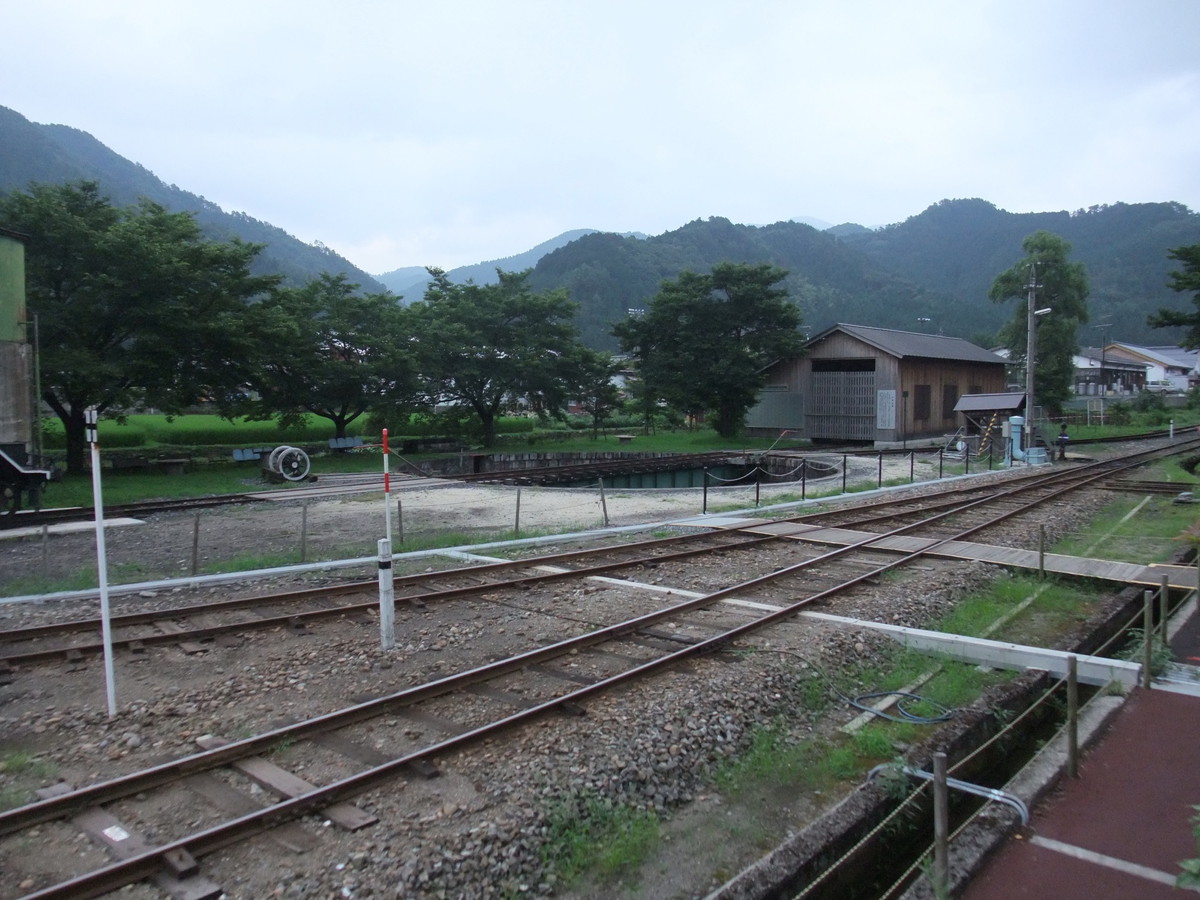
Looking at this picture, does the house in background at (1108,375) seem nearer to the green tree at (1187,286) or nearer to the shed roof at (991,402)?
the green tree at (1187,286)

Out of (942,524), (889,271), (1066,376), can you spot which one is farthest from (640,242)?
(942,524)

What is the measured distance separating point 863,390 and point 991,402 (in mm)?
6808

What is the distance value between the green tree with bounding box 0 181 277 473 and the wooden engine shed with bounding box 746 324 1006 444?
2419 centimetres

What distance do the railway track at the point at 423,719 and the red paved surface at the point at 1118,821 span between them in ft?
9.40

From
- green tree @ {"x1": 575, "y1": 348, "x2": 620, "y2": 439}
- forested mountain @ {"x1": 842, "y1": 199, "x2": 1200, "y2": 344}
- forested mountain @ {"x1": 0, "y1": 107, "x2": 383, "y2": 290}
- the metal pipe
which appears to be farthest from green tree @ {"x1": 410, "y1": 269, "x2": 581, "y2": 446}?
forested mountain @ {"x1": 842, "y1": 199, "x2": 1200, "y2": 344}

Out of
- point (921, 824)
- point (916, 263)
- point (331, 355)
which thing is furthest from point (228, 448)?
point (916, 263)

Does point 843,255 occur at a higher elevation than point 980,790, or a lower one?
higher

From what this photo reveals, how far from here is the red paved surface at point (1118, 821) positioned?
3.48 metres

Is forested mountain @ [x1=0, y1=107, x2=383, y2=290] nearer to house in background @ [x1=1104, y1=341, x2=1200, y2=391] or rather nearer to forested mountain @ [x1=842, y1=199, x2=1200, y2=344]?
house in background @ [x1=1104, y1=341, x2=1200, y2=391]

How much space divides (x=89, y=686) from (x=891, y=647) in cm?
680

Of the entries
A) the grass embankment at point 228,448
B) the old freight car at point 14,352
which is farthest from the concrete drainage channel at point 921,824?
the old freight car at point 14,352

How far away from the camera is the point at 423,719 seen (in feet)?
18.2

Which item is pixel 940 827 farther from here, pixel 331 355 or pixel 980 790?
pixel 331 355

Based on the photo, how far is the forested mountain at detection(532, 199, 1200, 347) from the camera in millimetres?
87250
